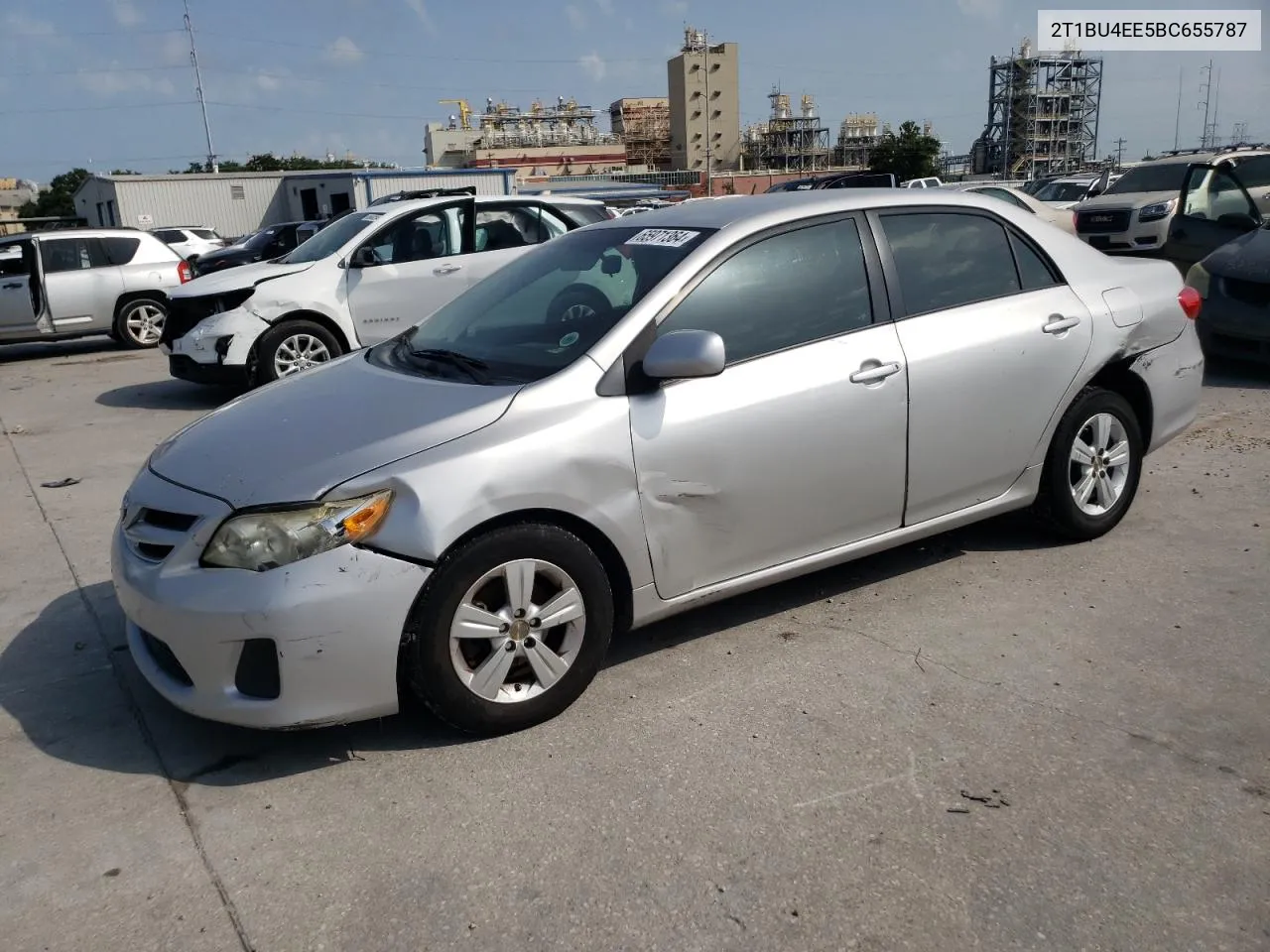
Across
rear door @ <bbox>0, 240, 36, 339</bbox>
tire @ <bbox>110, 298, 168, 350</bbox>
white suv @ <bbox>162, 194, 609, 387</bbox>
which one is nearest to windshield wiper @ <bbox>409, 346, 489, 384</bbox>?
white suv @ <bbox>162, 194, 609, 387</bbox>

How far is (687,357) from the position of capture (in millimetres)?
3311

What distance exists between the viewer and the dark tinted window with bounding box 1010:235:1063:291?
4445 millimetres

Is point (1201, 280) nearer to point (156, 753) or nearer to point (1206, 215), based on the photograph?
point (1206, 215)

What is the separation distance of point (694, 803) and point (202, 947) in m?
1.27

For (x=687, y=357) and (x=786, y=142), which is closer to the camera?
(x=687, y=357)

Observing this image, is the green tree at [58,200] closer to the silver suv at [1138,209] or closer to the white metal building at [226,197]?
the white metal building at [226,197]

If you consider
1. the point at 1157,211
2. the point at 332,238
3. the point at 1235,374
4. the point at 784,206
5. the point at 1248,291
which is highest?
the point at 784,206

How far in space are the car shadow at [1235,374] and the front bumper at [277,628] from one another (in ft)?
24.8

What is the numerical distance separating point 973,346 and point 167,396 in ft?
26.8

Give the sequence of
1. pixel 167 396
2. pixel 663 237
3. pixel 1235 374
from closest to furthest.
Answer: pixel 663 237
pixel 1235 374
pixel 167 396

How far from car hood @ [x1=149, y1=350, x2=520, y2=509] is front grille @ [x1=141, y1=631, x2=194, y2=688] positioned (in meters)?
0.50

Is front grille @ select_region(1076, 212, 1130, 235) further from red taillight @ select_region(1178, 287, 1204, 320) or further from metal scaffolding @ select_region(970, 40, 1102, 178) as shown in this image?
metal scaffolding @ select_region(970, 40, 1102, 178)

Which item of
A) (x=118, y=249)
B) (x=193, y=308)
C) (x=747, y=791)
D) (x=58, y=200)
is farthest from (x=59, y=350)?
(x=58, y=200)

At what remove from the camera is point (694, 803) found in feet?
9.41
